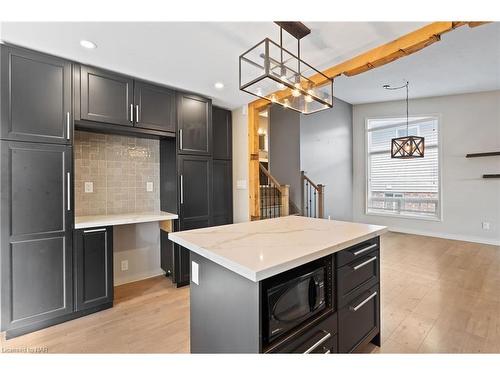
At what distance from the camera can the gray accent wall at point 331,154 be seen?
5414 mm

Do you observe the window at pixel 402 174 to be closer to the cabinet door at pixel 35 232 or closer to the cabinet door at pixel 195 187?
the cabinet door at pixel 195 187

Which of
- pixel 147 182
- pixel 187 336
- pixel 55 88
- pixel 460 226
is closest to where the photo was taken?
pixel 187 336

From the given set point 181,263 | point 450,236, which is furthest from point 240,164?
point 450,236

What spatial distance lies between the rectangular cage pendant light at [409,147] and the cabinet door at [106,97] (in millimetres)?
4308

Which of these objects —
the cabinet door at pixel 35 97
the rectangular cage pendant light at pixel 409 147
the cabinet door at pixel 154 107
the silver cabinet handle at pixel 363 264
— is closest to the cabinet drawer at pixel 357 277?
the silver cabinet handle at pixel 363 264

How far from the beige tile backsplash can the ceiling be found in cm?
88

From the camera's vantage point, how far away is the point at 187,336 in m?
2.07

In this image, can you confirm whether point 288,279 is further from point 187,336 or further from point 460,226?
point 460,226

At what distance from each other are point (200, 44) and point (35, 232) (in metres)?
2.17

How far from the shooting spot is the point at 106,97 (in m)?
2.55

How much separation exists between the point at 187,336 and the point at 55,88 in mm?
2482

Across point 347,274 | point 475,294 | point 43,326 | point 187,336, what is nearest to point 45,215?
point 43,326

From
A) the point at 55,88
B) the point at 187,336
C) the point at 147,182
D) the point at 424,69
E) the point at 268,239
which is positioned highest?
the point at 424,69

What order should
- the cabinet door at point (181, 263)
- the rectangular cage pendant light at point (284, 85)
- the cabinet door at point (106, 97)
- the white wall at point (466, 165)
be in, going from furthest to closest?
the white wall at point (466, 165) < the cabinet door at point (181, 263) < the cabinet door at point (106, 97) < the rectangular cage pendant light at point (284, 85)
